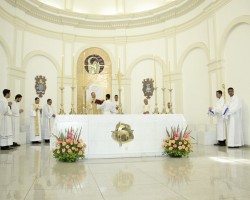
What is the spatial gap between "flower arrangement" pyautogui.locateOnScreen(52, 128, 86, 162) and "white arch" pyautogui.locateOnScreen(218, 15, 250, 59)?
6.82 meters

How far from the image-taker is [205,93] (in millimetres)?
10977

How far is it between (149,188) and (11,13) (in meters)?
10.7

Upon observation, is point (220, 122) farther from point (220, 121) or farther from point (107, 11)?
point (107, 11)

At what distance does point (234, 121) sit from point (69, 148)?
5.59 metres

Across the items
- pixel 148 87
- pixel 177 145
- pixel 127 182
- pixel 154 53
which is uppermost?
pixel 154 53

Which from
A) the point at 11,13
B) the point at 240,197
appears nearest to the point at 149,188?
the point at 240,197

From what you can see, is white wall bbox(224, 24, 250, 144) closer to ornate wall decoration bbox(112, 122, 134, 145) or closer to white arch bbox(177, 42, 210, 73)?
white arch bbox(177, 42, 210, 73)

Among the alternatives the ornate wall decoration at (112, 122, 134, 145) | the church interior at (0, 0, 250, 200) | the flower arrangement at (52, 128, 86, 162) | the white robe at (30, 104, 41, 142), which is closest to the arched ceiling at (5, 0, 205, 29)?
the church interior at (0, 0, 250, 200)

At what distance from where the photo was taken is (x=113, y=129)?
600cm

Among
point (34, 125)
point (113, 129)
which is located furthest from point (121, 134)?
point (34, 125)

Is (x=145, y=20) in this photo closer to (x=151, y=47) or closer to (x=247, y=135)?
(x=151, y=47)

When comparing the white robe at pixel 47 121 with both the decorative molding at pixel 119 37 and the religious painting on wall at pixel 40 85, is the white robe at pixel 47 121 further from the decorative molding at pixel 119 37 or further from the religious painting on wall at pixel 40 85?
the decorative molding at pixel 119 37

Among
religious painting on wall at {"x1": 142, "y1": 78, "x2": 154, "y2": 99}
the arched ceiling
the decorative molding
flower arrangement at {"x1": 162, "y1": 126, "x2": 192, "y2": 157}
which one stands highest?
the arched ceiling

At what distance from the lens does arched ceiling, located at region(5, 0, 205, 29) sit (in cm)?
1224
